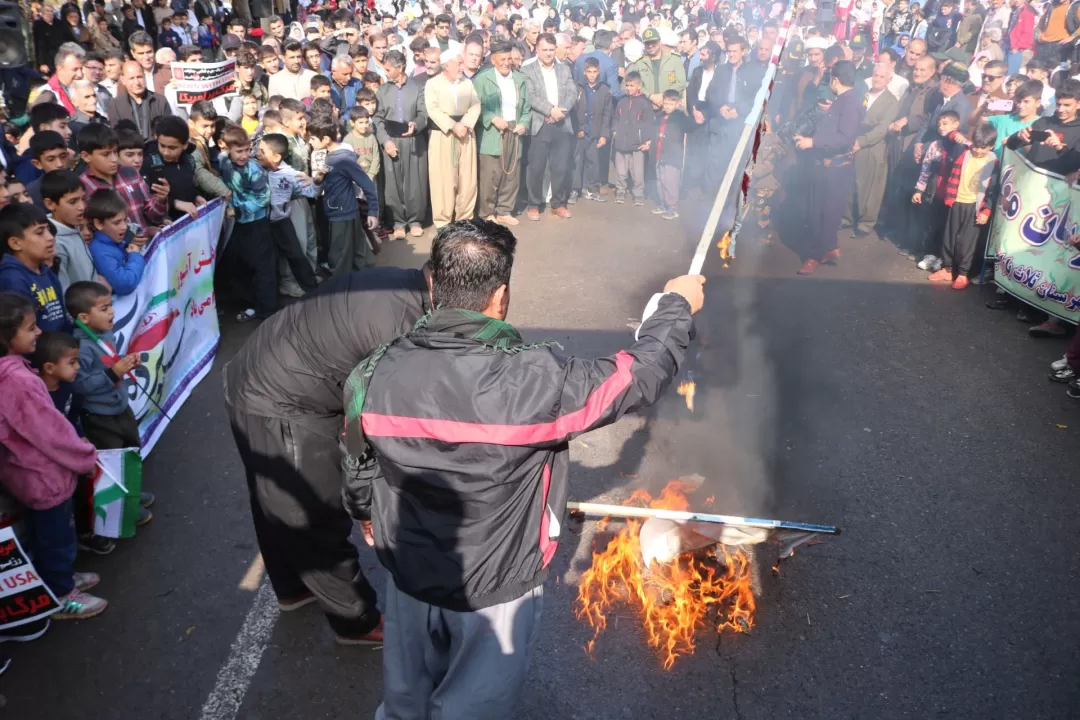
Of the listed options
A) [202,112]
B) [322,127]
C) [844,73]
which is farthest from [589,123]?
[202,112]

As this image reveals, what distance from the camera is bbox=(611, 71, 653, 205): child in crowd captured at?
10.2m

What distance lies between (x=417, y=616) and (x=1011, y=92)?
940 centimetres

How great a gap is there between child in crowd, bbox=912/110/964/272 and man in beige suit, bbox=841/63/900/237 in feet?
2.46

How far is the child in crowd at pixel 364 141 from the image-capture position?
7.71 m

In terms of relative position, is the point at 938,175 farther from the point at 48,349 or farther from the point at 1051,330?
the point at 48,349

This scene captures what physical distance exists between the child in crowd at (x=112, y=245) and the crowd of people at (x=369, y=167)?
16 millimetres

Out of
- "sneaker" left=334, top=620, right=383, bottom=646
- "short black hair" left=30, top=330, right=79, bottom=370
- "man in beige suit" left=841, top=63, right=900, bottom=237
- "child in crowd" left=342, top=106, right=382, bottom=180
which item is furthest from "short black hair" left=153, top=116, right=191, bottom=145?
"man in beige suit" left=841, top=63, right=900, bottom=237

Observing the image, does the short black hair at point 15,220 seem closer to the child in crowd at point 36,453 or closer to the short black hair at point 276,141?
the child in crowd at point 36,453

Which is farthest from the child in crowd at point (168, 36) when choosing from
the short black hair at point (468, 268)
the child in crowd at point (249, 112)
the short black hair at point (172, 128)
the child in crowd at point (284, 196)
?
the short black hair at point (468, 268)

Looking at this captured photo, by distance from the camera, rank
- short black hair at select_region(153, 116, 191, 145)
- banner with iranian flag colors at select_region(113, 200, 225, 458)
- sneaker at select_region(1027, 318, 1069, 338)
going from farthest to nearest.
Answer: sneaker at select_region(1027, 318, 1069, 338) < short black hair at select_region(153, 116, 191, 145) < banner with iranian flag colors at select_region(113, 200, 225, 458)

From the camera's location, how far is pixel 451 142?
349 inches

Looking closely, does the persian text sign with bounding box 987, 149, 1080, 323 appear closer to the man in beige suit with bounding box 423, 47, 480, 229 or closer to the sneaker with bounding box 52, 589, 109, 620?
the man in beige suit with bounding box 423, 47, 480, 229

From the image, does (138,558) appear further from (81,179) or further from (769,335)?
(769,335)

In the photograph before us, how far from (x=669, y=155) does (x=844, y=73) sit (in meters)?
2.77
